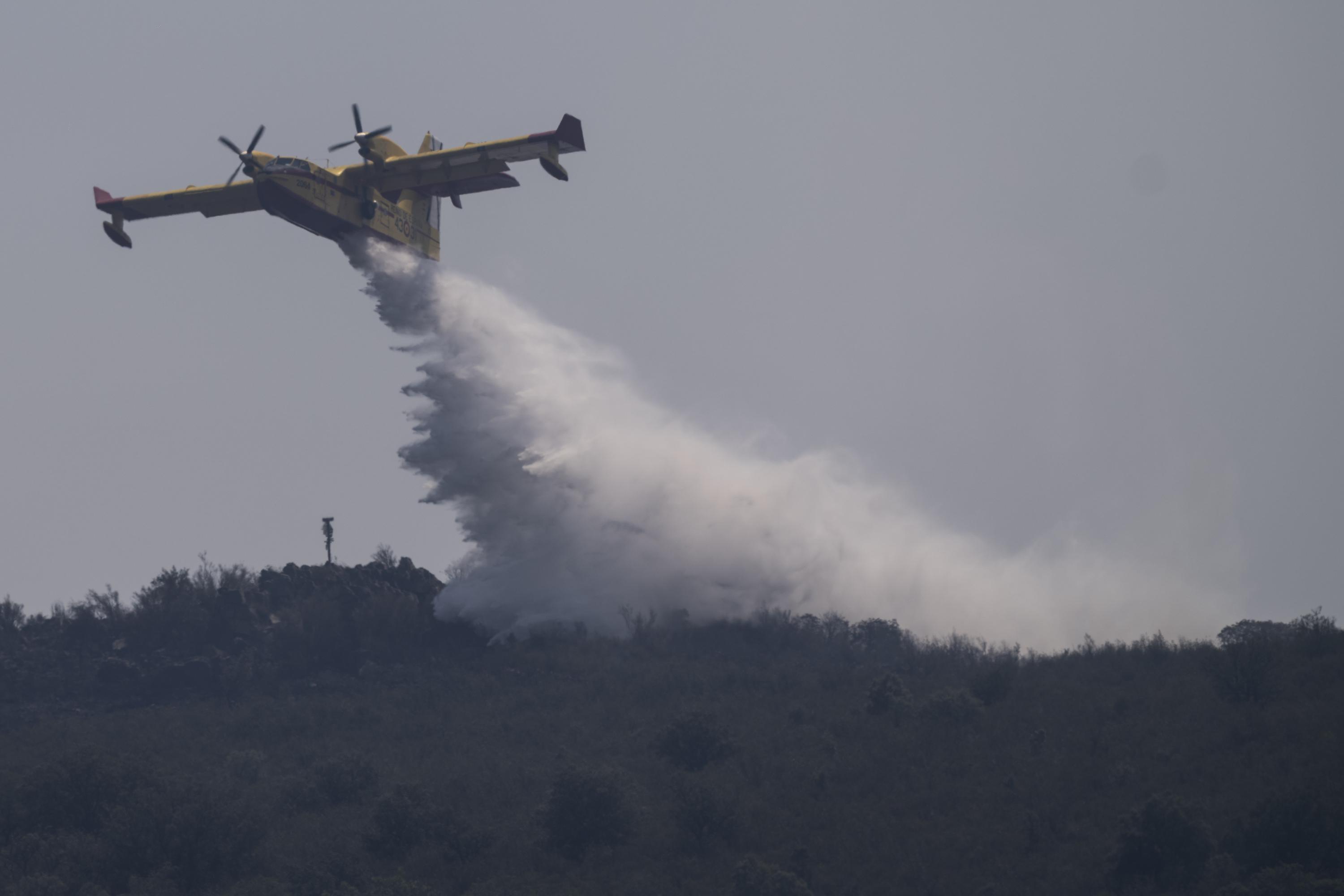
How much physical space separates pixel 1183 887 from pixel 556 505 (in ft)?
116

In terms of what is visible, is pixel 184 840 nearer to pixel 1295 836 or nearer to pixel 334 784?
pixel 334 784

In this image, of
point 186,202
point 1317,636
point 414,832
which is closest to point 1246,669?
point 1317,636

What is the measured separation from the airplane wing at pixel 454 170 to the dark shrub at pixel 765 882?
28.0m

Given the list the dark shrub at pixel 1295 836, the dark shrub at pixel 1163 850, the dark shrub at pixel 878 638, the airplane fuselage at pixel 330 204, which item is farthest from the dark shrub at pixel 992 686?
the airplane fuselage at pixel 330 204

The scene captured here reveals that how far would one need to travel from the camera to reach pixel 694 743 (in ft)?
151

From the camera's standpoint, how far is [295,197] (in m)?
52.7

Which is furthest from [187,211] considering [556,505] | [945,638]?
[945,638]

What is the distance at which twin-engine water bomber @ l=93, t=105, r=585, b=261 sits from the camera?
5234 centimetres

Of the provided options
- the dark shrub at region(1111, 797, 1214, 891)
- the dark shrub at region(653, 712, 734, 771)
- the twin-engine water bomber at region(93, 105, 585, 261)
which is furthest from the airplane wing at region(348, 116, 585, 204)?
the dark shrub at region(1111, 797, 1214, 891)

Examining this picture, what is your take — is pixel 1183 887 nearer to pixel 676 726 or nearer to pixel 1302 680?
pixel 1302 680

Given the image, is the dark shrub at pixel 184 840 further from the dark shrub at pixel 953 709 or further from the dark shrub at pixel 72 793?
the dark shrub at pixel 953 709

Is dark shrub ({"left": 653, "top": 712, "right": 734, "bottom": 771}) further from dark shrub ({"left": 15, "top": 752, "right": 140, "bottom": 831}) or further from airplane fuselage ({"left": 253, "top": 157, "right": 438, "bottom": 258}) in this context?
airplane fuselage ({"left": 253, "top": 157, "right": 438, "bottom": 258})

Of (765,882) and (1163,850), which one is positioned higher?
(1163,850)

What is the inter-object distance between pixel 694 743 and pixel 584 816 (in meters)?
6.68
